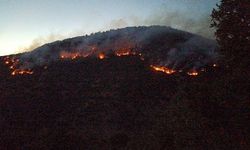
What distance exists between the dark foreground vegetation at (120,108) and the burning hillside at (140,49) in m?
2.36

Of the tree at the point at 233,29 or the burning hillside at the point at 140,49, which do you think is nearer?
the tree at the point at 233,29

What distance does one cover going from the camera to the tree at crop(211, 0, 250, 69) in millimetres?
27078

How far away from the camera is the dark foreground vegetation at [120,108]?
27500 mm

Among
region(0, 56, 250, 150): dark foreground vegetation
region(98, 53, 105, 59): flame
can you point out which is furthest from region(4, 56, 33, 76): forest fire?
region(98, 53, 105, 59): flame

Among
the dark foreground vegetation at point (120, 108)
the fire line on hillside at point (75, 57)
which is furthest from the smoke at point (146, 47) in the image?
the dark foreground vegetation at point (120, 108)

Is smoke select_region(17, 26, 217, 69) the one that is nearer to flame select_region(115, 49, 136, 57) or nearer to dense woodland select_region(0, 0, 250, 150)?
flame select_region(115, 49, 136, 57)

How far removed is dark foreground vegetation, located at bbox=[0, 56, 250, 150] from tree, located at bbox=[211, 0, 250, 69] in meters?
1.57

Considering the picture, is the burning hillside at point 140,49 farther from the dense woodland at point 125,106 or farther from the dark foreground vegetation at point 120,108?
the dark foreground vegetation at point 120,108

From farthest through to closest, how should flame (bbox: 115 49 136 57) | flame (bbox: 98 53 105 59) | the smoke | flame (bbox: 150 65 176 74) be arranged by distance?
1. flame (bbox: 98 53 105 59)
2. flame (bbox: 115 49 136 57)
3. the smoke
4. flame (bbox: 150 65 176 74)

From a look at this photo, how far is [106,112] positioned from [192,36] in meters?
29.0

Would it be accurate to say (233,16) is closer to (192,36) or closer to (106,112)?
(106,112)

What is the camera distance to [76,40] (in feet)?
247

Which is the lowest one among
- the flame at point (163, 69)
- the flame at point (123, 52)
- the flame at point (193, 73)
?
the flame at point (193, 73)

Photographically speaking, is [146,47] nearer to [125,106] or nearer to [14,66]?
[125,106]
